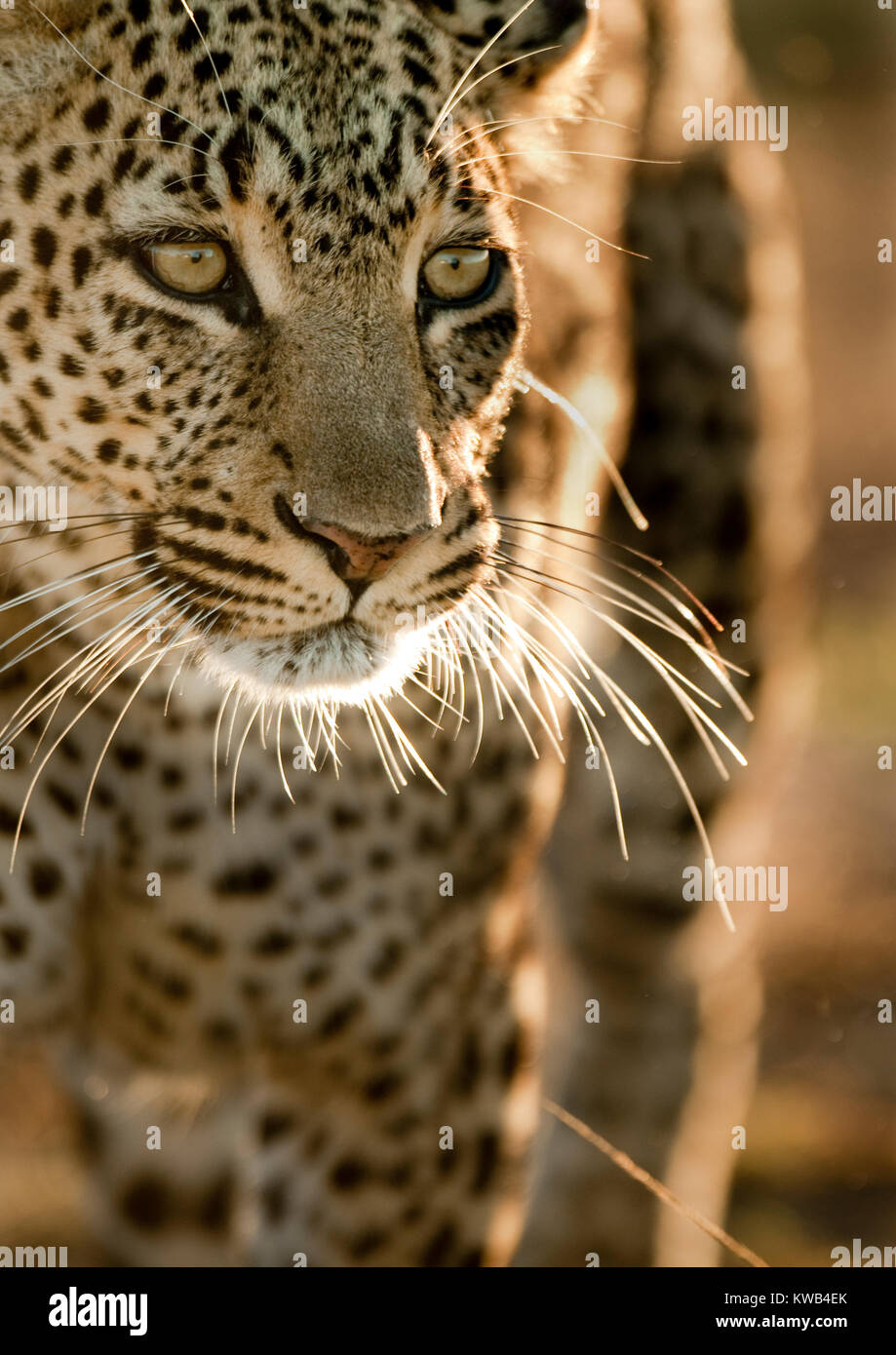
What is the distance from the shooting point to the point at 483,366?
8.54ft

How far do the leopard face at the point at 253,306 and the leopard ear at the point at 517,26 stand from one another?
0.12 m

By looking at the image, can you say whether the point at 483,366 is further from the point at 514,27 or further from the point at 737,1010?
the point at 737,1010

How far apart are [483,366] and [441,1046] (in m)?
1.28

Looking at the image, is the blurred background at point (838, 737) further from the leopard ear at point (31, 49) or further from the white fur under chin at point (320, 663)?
the leopard ear at point (31, 49)

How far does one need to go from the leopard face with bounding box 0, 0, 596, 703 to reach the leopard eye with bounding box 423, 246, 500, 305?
1 cm

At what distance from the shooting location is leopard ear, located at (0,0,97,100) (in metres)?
2.36

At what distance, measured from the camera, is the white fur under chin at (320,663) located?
7.97 feet

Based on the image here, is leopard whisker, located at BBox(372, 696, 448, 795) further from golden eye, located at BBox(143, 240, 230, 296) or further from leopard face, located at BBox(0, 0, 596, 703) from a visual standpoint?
golden eye, located at BBox(143, 240, 230, 296)

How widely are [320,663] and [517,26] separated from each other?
3.14ft

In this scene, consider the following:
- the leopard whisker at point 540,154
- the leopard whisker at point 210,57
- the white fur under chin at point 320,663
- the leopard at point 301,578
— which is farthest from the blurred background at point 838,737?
the leopard whisker at point 210,57

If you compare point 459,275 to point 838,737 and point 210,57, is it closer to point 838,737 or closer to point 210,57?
point 210,57

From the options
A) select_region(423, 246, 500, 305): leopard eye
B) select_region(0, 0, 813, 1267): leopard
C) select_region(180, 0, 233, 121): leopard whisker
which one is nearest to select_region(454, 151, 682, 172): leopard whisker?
select_region(0, 0, 813, 1267): leopard

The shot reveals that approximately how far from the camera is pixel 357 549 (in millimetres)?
2266
